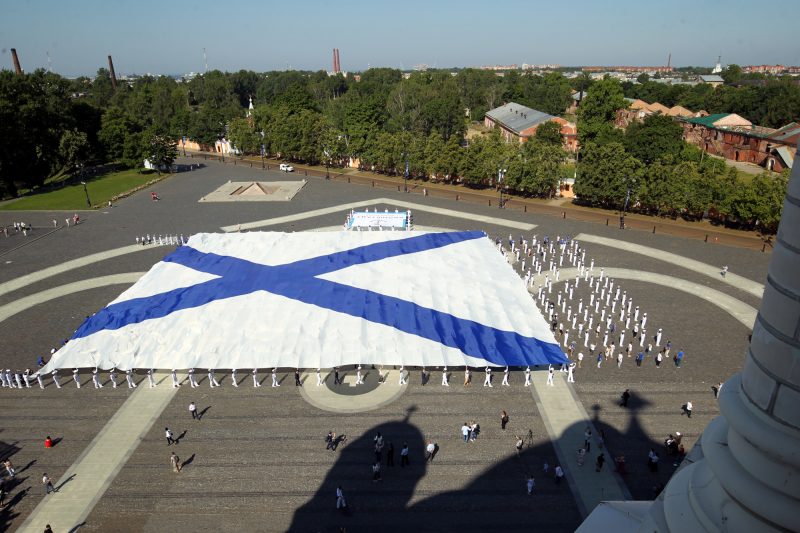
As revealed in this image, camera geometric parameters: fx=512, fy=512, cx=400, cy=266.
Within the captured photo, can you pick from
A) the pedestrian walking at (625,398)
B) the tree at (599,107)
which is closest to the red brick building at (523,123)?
the tree at (599,107)

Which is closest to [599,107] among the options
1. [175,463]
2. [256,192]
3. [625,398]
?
[256,192]

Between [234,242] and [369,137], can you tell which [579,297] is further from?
[369,137]

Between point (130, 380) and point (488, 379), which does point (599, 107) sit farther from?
point (130, 380)

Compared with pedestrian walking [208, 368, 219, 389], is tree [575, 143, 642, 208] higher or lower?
higher

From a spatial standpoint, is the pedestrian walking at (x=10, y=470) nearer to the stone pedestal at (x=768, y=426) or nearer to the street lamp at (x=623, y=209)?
the stone pedestal at (x=768, y=426)

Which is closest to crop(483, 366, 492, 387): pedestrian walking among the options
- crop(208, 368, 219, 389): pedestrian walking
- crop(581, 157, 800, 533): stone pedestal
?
crop(208, 368, 219, 389): pedestrian walking

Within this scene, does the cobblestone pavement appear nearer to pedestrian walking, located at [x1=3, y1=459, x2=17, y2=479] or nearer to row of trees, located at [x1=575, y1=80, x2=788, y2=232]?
pedestrian walking, located at [x1=3, y1=459, x2=17, y2=479]
